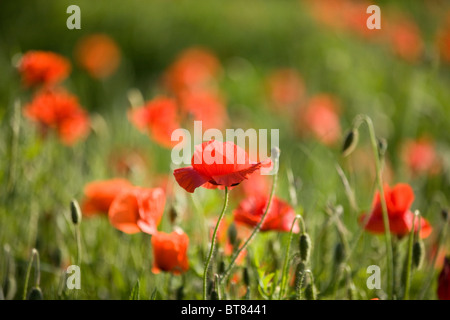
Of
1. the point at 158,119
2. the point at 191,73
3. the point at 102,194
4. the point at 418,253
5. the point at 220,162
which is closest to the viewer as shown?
the point at 220,162

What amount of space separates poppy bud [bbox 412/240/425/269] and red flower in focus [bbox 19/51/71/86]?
999 millimetres

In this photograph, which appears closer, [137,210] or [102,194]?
[137,210]

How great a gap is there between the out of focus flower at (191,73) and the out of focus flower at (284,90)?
0.32m

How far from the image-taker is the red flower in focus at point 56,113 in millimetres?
1468

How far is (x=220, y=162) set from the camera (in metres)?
0.85

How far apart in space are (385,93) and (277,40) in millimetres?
1281

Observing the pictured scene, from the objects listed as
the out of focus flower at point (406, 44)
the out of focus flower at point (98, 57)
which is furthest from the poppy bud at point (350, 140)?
the out of focus flower at point (406, 44)

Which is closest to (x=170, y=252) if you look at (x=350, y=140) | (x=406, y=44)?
(x=350, y=140)

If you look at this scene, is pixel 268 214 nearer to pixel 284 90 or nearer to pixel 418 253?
pixel 418 253

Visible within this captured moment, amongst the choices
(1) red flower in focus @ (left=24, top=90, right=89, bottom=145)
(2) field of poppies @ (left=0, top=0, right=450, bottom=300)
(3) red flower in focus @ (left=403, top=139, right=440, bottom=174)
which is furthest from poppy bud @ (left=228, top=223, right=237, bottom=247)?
(3) red flower in focus @ (left=403, top=139, right=440, bottom=174)

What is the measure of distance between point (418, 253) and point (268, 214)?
27 centimetres

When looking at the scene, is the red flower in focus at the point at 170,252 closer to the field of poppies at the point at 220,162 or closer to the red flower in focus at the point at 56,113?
the field of poppies at the point at 220,162

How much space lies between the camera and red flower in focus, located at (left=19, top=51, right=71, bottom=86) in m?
1.43

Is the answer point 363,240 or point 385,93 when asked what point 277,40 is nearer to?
point 385,93
